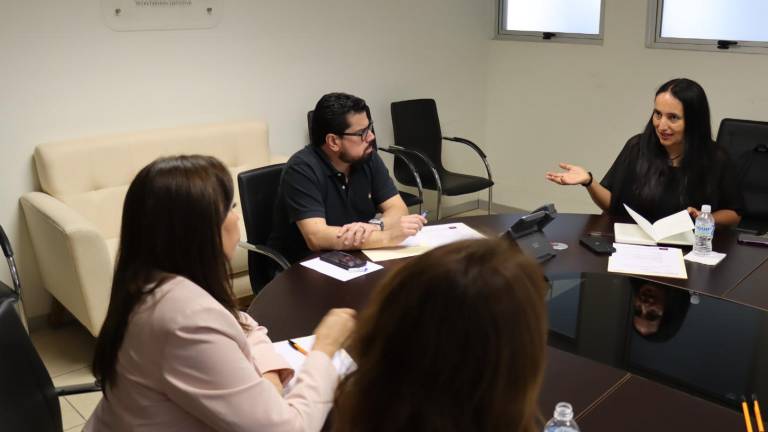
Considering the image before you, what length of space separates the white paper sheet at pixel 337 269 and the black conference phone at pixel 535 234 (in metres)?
0.47

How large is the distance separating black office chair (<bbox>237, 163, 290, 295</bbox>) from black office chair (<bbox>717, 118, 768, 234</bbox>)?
229cm

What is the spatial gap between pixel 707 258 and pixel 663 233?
0.18m

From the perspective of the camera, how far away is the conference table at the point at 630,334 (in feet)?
5.07

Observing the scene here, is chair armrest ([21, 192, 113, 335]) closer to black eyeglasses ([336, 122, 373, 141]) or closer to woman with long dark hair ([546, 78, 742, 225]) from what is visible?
black eyeglasses ([336, 122, 373, 141])

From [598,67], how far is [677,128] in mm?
2010

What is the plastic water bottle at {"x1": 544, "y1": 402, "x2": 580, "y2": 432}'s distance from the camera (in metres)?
1.39

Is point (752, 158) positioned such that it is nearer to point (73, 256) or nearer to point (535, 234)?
point (535, 234)

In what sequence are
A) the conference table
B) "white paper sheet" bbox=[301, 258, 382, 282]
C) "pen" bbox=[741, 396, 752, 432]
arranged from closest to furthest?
"pen" bbox=[741, 396, 752, 432], the conference table, "white paper sheet" bbox=[301, 258, 382, 282]

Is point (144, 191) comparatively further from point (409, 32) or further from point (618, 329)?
point (409, 32)

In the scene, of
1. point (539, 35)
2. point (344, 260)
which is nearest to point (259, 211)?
point (344, 260)

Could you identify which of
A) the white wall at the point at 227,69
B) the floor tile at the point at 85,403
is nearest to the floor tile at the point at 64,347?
the white wall at the point at 227,69

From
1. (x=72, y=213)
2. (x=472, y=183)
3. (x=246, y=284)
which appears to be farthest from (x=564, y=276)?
(x=472, y=183)

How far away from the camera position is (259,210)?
9.39 ft

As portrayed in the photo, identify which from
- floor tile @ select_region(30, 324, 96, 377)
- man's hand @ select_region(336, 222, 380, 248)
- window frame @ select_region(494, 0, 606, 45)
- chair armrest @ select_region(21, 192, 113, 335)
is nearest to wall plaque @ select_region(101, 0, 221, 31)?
chair armrest @ select_region(21, 192, 113, 335)
